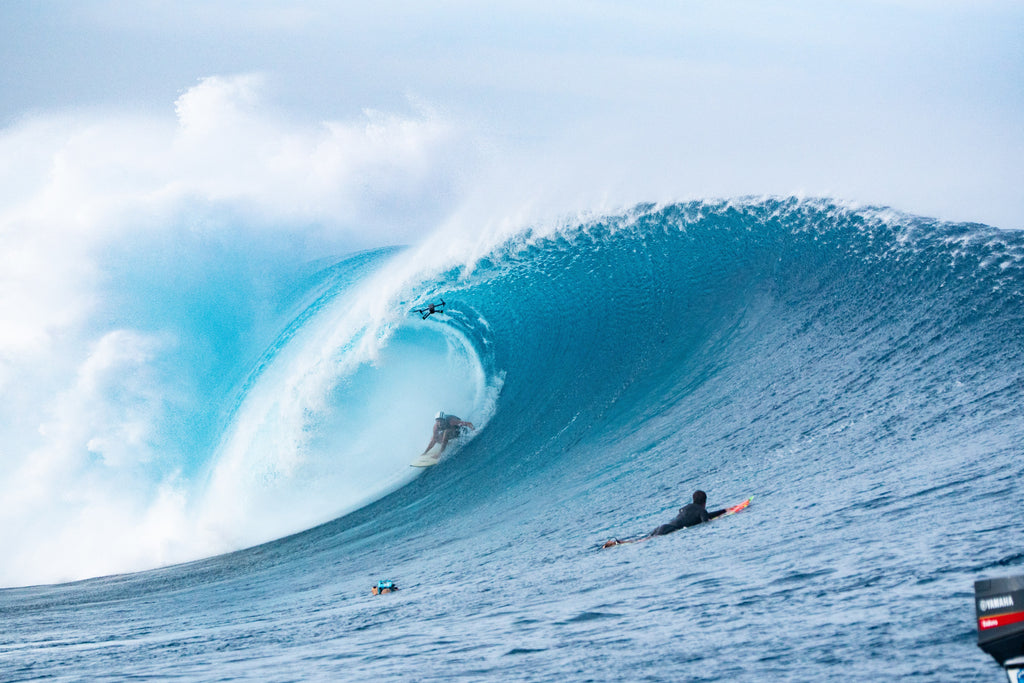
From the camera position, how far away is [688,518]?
29.1 ft

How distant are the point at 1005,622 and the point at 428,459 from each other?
41.0 ft

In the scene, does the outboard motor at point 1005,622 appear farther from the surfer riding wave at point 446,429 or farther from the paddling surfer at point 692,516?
Answer: the surfer riding wave at point 446,429

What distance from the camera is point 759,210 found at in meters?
19.3

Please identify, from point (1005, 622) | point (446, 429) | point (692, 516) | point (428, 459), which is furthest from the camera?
point (446, 429)

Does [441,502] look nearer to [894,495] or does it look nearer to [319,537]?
[319,537]

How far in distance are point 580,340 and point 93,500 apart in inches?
400

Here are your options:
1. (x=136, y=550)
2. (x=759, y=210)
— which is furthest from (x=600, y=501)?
(x=759, y=210)

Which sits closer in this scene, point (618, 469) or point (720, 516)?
point (720, 516)

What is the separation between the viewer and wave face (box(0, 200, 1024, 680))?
19.1ft

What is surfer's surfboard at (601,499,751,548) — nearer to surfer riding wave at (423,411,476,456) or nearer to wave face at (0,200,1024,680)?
wave face at (0,200,1024,680)

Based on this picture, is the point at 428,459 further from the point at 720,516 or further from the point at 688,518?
the point at 720,516

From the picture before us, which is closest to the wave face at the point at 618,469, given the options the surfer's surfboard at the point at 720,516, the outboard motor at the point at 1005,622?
the surfer's surfboard at the point at 720,516

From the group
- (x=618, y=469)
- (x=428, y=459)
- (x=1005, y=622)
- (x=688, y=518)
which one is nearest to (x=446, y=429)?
(x=428, y=459)

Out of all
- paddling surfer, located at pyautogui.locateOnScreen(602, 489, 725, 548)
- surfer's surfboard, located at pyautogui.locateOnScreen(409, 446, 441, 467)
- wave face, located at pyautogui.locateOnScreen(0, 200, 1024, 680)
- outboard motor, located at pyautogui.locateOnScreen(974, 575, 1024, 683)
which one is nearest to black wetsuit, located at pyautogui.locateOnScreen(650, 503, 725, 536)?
paddling surfer, located at pyautogui.locateOnScreen(602, 489, 725, 548)
